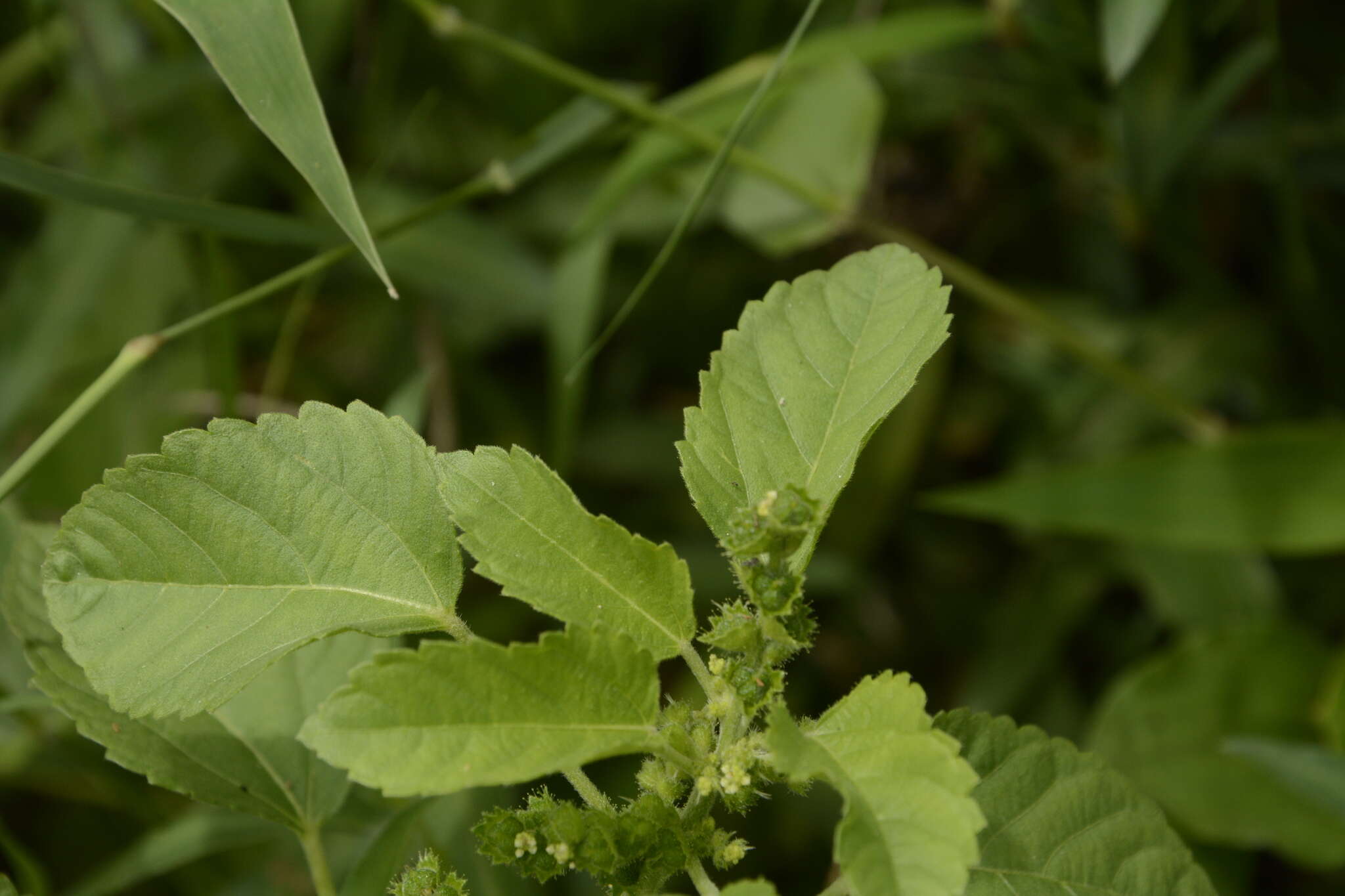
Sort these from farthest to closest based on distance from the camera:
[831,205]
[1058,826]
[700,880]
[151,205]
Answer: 1. [831,205]
2. [151,205]
3. [1058,826]
4. [700,880]

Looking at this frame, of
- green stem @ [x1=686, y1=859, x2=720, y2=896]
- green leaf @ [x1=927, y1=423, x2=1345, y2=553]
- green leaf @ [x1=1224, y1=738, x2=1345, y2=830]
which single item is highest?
green stem @ [x1=686, y1=859, x2=720, y2=896]

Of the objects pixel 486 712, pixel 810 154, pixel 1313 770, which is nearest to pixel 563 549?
pixel 486 712

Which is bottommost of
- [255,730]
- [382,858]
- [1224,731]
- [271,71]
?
[1224,731]

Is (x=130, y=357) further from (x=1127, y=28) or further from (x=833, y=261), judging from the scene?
(x=833, y=261)

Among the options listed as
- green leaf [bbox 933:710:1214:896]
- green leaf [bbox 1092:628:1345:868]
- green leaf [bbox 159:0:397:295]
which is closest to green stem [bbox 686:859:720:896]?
green leaf [bbox 933:710:1214:896]

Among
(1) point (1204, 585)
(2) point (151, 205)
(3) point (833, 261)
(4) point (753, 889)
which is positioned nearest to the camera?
(4) point (753, 889)

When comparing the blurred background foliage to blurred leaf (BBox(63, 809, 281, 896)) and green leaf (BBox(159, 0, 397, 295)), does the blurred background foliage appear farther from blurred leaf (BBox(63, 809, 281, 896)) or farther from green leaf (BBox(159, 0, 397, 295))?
green leaf (BBox(159, 0, 397, 295))

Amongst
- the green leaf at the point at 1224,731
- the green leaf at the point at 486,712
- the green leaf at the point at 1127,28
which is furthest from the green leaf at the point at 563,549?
the green leaf at the point at 1224,731
